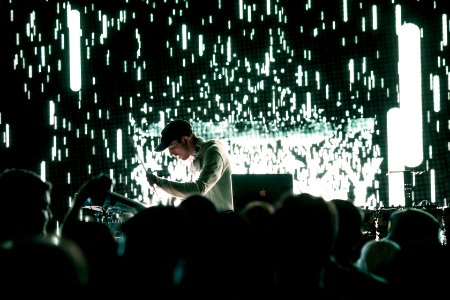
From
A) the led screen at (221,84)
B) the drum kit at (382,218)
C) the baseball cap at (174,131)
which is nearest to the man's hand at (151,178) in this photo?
the baseball cap at (174,131)

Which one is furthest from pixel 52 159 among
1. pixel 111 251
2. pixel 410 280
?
pixel 410 280

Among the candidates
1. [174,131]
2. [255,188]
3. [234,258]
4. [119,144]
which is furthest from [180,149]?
[119,144]

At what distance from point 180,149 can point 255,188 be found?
664 mm

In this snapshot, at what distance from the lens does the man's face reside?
3.82 m

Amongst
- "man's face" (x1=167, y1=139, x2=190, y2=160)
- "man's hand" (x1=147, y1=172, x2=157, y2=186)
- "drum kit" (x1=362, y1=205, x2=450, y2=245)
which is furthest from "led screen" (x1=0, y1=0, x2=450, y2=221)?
"man's hand" (x1=147, y1=172, x2=157, y2=186)

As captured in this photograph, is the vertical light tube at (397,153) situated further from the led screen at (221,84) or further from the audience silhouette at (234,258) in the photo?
the audience silhouette at (234,258)

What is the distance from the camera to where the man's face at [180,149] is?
3.82 metres

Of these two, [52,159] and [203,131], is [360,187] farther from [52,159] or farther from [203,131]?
[52,159]

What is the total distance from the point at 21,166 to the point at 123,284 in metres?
7.35

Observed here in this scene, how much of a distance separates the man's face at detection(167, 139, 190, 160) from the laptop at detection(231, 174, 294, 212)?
0.51 meters

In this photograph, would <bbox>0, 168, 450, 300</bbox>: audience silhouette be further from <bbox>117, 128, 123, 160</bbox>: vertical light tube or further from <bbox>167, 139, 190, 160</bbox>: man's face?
<bbox>117, 128, 123, 160</bbox>: vertical light tube

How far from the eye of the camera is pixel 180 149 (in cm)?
385

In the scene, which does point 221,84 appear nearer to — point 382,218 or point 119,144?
point 119,144

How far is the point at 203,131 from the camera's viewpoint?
8.53 m
